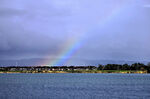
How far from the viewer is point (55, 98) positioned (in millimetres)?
59594

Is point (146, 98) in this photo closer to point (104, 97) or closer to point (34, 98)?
point (104, 97)

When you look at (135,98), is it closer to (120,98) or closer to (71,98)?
(120,98)

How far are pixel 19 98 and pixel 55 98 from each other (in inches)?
281

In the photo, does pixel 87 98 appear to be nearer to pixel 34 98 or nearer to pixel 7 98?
pixel 34 98

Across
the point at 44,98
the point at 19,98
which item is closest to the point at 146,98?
the point at 44,98

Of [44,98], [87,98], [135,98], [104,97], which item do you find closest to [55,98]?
[44,98]

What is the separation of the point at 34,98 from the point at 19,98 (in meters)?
2.96

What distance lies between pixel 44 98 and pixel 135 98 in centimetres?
1836

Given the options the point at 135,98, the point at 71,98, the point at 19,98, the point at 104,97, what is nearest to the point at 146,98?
the point at 135,98

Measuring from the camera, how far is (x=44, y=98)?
59.3 m

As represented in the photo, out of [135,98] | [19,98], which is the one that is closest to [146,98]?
[135,98]

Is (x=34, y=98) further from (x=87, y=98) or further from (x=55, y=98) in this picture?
(x=87, y=98)

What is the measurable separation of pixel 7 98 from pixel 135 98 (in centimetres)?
2568

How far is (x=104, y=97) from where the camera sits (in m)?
61.7
